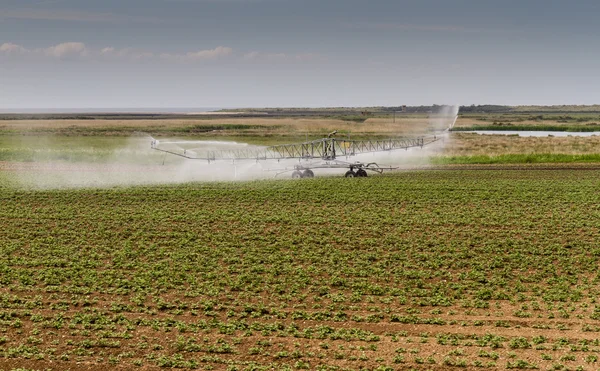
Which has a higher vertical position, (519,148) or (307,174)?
(519,148)

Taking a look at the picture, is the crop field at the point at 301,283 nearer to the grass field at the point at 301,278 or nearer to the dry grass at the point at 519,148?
the grass field at the point at 301,278

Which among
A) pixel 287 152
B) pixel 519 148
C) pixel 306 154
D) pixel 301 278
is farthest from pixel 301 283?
pixel 519 148

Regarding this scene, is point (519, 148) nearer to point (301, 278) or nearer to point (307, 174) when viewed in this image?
point (307, 174)

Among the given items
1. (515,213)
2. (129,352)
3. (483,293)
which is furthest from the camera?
(515,213)

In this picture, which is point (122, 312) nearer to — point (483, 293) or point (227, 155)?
point (483, 293)

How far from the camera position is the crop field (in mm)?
15633

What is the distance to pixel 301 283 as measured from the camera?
69.1 feet

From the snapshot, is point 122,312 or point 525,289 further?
point 525,289

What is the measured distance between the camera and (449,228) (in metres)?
29.2

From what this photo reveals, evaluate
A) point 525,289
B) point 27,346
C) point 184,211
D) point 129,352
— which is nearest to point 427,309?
point 525,289

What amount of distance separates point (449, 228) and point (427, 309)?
11.0 metres

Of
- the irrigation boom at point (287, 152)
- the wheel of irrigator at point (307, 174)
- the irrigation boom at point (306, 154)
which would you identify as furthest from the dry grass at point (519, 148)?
the wheel of irrigator at point (307, 174)

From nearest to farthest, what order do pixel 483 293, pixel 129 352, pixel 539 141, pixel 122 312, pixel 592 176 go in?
pixel 129 352, pixel 122 312, pixel 483 293, pixel 592 176, pixel 539 141

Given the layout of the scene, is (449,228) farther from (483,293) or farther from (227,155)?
(227,155)
